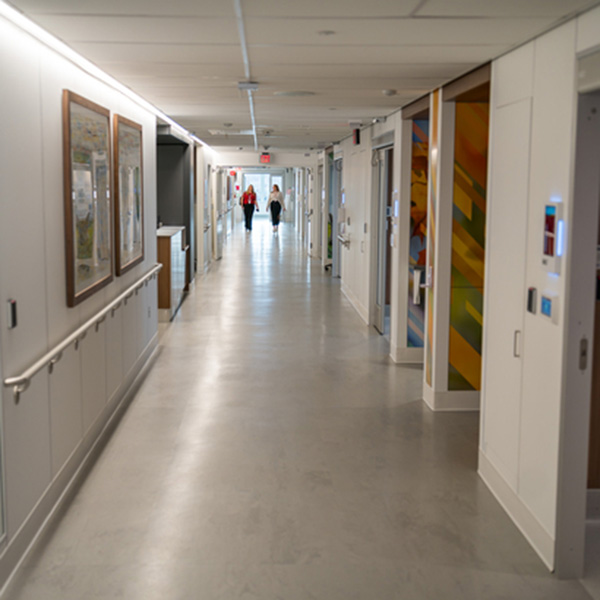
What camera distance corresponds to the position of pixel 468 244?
19.9ft

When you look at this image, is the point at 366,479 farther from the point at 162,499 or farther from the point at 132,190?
the point at 132,190

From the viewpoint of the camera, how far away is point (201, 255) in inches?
585

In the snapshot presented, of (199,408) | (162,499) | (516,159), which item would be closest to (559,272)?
(516,159)

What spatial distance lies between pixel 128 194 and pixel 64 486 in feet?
9.37

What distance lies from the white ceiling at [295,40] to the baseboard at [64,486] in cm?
245

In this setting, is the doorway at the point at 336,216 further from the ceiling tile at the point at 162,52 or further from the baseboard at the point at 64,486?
the ceiling tile at the point at 162,52

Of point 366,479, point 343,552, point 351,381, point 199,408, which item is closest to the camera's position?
point 343,552

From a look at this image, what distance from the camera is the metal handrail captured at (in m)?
3.51

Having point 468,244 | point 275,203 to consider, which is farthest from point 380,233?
point 275,203

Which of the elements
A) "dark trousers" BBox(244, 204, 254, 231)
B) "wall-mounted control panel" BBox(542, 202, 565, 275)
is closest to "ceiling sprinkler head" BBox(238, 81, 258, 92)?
"wall-mounted control panel" BBox(542, 202, 565, 275)

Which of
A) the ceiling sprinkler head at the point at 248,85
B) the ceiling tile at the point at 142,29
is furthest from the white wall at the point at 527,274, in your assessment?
the ceiling sprinkler head at the point at 248,85

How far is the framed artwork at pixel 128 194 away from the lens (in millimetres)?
5957

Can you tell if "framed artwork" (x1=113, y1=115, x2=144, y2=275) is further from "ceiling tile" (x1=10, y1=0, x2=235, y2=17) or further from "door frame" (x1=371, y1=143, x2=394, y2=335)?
"door frame" (x1=371, y1=143, x2=394, y2=335)

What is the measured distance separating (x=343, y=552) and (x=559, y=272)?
69.3 inches
